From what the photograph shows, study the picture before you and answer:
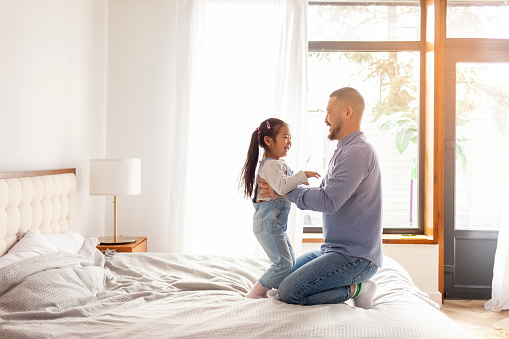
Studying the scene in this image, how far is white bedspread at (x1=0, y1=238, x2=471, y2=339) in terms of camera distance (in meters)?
1.84

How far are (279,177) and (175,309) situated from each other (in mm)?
758

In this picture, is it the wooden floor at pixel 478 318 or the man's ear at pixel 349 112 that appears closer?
the man's ear at pixel 349 112

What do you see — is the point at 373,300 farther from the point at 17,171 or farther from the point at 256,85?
the point at 256,85

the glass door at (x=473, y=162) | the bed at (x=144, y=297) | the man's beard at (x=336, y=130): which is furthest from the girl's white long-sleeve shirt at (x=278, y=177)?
the glass door at (x=473, y=162)

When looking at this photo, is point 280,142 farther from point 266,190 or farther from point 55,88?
point 55,88

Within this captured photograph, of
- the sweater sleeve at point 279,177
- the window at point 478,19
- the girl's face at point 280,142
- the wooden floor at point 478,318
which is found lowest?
the wooden floor at point 478,318

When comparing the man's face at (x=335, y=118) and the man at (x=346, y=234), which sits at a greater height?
the man's face at (x=335, y=118)

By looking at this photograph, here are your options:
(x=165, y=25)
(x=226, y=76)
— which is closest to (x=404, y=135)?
(x=226, y=76)

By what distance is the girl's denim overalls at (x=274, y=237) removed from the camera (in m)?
2.45

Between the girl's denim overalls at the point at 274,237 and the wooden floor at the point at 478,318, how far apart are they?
177 cm

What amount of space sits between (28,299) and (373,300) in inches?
55.6

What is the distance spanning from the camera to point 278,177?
2.48 m

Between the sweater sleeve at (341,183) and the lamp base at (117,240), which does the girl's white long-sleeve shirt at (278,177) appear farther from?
the lamp base at (117,240)

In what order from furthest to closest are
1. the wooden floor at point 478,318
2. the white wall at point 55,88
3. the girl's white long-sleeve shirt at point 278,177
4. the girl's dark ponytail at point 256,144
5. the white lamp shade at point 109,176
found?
the white lamp shade at point 109,176 < the wooden floor at point 478,318 < the white wall at point 55,88 < the girl's dark ponytail at point 256,144 < the girl's white long-sleeve shirt at point 278,177
